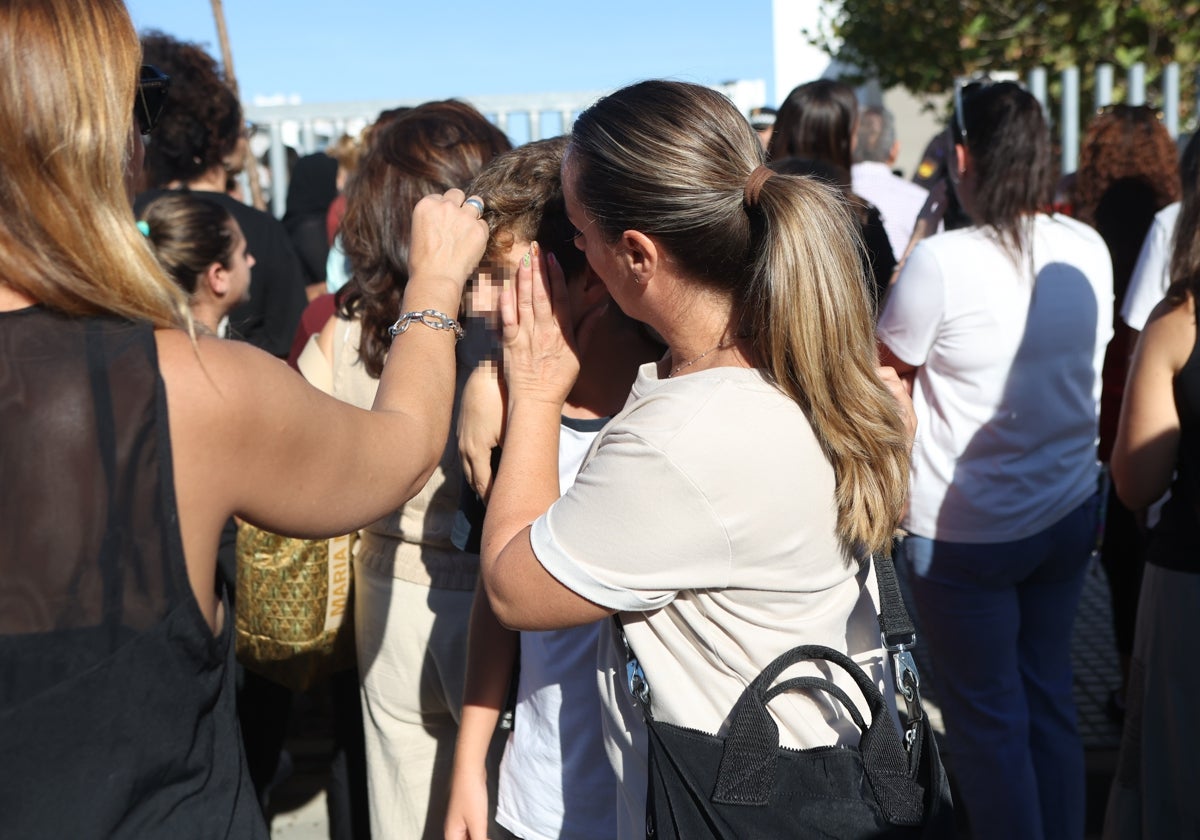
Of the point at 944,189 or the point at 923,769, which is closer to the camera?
the point at 923,769

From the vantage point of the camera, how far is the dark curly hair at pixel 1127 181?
407cm

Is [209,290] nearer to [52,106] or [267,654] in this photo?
[267,654]

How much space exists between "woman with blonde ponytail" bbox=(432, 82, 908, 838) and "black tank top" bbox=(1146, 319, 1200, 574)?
979 mm

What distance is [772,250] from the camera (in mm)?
1446

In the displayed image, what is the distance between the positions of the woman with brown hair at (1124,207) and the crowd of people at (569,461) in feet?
3.97

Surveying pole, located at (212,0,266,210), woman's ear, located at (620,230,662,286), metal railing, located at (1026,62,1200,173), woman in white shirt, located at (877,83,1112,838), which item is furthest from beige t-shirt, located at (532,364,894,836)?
metal railing, located at (1026,62,1200,173)

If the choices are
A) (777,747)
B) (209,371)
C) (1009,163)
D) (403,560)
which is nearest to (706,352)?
(777,747)

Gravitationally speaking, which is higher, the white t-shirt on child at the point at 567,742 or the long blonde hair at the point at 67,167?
the long blonde hair at the point at 67,167

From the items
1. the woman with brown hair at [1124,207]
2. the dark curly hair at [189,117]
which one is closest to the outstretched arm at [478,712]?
the dark curly hair at [189,117]

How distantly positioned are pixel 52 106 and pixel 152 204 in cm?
216

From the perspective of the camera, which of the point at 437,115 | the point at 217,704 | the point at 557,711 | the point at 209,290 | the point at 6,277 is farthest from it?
the point at 209,290

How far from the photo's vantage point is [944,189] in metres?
3.37

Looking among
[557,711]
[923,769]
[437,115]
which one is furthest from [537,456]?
[437,115]

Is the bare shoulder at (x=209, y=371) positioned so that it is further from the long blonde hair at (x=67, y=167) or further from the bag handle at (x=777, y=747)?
the bag handle at (x=777, y=747)
